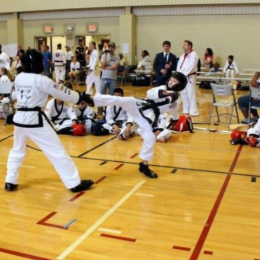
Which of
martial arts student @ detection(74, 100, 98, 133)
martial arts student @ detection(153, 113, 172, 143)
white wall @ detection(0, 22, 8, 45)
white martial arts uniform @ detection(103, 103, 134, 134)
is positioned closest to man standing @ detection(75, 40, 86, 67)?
white wall @ detection(0, 22, 8, 45)

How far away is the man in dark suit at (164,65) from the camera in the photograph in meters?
9.98

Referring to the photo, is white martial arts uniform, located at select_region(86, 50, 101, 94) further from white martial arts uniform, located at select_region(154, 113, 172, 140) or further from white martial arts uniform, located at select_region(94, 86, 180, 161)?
white martial arts uniform, located at select_region(94, 86, 180, 161)

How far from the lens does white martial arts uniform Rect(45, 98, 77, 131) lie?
795 centimetres

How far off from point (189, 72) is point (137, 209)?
19.3 ft

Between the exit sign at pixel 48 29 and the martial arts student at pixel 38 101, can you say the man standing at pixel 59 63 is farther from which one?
the martial arts student at pixel 38 101

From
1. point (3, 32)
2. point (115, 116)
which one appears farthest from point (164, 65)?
point (3, 32)

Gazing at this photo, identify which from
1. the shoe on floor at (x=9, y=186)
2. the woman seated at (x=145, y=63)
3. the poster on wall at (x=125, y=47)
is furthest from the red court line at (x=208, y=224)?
the poster on wall at (x=125, y=47)

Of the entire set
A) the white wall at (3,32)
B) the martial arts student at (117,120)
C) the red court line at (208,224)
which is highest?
the white wall at (3,32)

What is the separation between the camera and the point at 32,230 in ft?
12.4

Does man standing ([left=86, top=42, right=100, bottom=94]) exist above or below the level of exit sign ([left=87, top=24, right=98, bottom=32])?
below

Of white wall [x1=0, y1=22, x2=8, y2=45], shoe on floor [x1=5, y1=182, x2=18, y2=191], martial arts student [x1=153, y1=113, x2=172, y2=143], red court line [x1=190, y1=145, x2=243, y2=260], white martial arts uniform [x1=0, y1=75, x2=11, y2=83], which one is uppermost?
white wall [x1=0, y1=22, x2=8, y2=45]

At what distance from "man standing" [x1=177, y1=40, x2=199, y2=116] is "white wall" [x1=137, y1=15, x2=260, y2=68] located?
8.71m

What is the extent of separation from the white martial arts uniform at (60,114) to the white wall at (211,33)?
11.6m

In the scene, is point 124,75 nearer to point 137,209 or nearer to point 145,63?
point 145,63
